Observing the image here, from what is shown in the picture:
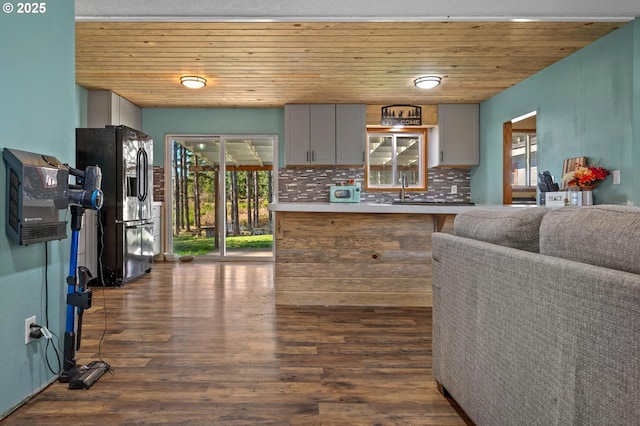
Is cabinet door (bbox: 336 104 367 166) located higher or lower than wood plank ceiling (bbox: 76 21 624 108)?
lower

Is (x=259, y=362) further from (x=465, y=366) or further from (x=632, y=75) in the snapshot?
(x=632, y=75)

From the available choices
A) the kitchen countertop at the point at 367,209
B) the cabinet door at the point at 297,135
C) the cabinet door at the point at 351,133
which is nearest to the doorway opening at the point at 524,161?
the cabinet door at the point at 351,133

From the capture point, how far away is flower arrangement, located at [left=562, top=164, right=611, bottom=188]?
341 cm

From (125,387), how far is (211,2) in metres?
2.78

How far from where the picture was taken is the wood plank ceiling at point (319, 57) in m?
3.42

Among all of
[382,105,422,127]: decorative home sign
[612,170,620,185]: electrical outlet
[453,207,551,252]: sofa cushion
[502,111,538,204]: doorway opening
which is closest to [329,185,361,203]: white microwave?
[382,105,422,127]: decorative home sign

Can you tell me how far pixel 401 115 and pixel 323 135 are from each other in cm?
121

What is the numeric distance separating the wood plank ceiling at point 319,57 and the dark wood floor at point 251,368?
2362 millimetres

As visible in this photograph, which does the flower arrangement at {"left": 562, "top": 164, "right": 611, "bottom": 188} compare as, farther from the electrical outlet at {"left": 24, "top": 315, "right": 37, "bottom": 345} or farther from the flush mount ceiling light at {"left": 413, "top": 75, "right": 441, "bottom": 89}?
the electrical outlet at {"left": 24, "top": 315, "right": 37, "bottom": 345}

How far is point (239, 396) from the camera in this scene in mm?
1822

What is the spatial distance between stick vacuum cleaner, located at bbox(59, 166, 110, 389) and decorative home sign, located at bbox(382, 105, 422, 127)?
4.68 metres

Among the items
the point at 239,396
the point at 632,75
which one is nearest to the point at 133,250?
the point at 239,396

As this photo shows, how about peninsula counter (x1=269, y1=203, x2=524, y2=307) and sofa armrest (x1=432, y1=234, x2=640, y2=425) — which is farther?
peninsula counter (x1=269, y1=203, x2=524, y2=307)

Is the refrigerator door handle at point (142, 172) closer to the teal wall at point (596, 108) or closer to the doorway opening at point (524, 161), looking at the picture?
the teal wall at point (596, 108)
